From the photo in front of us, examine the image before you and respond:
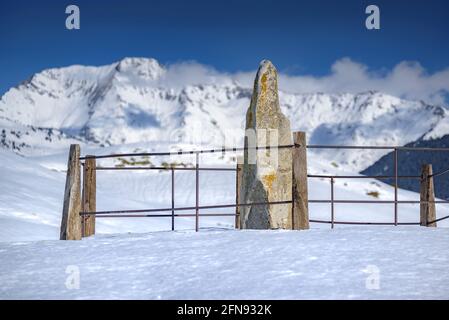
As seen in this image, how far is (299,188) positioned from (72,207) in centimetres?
349

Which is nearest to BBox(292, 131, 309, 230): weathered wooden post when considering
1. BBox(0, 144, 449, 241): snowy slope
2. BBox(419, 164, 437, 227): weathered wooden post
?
BBox(419, 164, 437, 227): weathered wooden post

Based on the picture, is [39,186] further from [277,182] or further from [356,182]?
[356,182]

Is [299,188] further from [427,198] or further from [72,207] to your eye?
[427,198]

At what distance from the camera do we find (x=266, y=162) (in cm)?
1159

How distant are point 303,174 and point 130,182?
32655mm

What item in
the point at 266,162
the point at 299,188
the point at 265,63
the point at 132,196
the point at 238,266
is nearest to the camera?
the point at 238,266

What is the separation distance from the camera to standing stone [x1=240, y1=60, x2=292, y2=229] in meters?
11.4

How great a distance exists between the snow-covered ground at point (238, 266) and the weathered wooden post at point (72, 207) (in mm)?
240

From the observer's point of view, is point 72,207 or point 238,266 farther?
point 72,207

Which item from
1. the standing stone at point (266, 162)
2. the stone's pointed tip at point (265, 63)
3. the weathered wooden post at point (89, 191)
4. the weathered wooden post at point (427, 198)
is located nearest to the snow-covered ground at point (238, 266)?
the weathered wooden post at point (89, 191)

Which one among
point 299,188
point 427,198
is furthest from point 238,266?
point 427,198

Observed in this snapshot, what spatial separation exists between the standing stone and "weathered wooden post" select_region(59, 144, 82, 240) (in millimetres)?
3250
